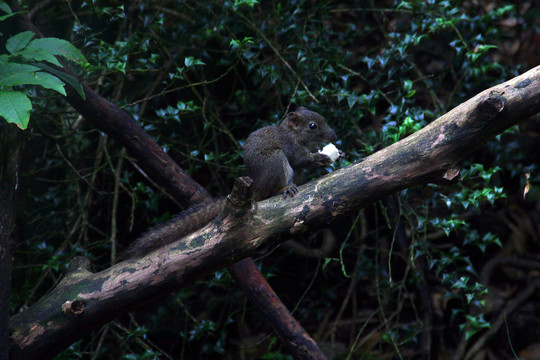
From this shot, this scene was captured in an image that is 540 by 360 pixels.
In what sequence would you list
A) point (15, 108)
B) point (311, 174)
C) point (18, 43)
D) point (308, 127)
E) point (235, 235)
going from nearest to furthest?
point (15, 108) < point (18, 43) < point (235, 235) < point (308, 127) < point (311, 174)

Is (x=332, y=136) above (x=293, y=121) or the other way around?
the other way around

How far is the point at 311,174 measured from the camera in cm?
437

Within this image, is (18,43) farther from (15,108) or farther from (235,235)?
(235,235)

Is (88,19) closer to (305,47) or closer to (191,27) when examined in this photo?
→ (191,27)

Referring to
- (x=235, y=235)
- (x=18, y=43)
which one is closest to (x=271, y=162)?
(x=235, y=235)

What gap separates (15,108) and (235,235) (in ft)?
3.91

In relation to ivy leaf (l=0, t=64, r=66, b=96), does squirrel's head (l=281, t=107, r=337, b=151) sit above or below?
below

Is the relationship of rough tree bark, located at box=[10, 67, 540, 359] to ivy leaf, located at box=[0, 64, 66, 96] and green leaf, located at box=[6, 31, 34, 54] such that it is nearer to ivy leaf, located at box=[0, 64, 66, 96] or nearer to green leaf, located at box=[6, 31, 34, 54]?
ivy leaf, located at box=[0, 64, 66, 96]

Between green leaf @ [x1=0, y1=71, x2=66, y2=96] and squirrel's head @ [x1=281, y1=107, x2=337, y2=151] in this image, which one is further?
squirrel's head @ [x1=281, y1=107, x2=337, y2=151]

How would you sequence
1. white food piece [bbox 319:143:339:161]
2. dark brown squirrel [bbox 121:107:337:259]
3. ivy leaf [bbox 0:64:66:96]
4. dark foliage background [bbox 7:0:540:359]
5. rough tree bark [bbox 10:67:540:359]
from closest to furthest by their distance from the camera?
ivy leaf [bbox 0:64:66:96] → rough tree bark [bbox 10:67:540:359] → dark brown squirrel [bbox 121:107:337:259] → white food piece [bbox 319:143:339:161] → dark foliage background [bbox 7:0:540:359]

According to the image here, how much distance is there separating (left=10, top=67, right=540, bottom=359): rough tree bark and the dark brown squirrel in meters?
0.21

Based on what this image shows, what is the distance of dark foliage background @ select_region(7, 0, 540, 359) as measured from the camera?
3922 mm

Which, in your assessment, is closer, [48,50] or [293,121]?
[48,50]

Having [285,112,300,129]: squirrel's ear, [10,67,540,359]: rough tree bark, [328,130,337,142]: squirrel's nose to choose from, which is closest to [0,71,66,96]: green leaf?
[10,67,540,359]: rough tree bark
